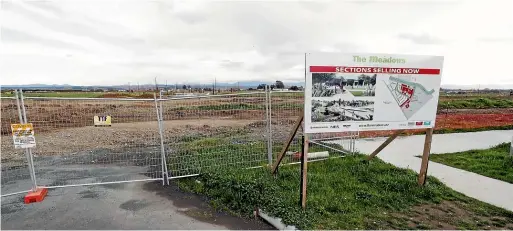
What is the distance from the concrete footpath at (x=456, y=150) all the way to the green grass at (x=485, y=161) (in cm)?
33

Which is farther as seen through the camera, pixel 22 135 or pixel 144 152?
pixel 144 152

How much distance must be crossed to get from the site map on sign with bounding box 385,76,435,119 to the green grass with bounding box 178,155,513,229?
1.53 metres

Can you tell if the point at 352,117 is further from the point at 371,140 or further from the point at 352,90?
the point at 371,140

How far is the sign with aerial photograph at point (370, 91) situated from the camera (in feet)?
14.5

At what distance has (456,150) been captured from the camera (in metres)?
8.77

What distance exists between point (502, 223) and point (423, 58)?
2.87m

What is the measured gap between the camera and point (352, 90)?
15.4ft

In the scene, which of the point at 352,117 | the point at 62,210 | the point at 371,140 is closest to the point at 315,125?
the point at 352,117

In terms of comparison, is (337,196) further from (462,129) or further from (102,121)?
(462,129)

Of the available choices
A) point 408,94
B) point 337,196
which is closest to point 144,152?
point 337,196

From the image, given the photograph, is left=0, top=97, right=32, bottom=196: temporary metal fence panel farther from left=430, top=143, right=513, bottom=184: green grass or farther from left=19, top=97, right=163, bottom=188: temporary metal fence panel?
left=430, top=143, right=513, bottom=184: green grass

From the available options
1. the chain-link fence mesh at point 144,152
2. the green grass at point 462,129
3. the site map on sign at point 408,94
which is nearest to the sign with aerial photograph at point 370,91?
the site map on sign at point 408,94

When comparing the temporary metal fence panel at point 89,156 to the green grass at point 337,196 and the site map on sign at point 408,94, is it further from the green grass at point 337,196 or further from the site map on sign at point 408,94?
the site map on sign at point 408,94

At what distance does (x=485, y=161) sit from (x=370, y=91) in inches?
199
